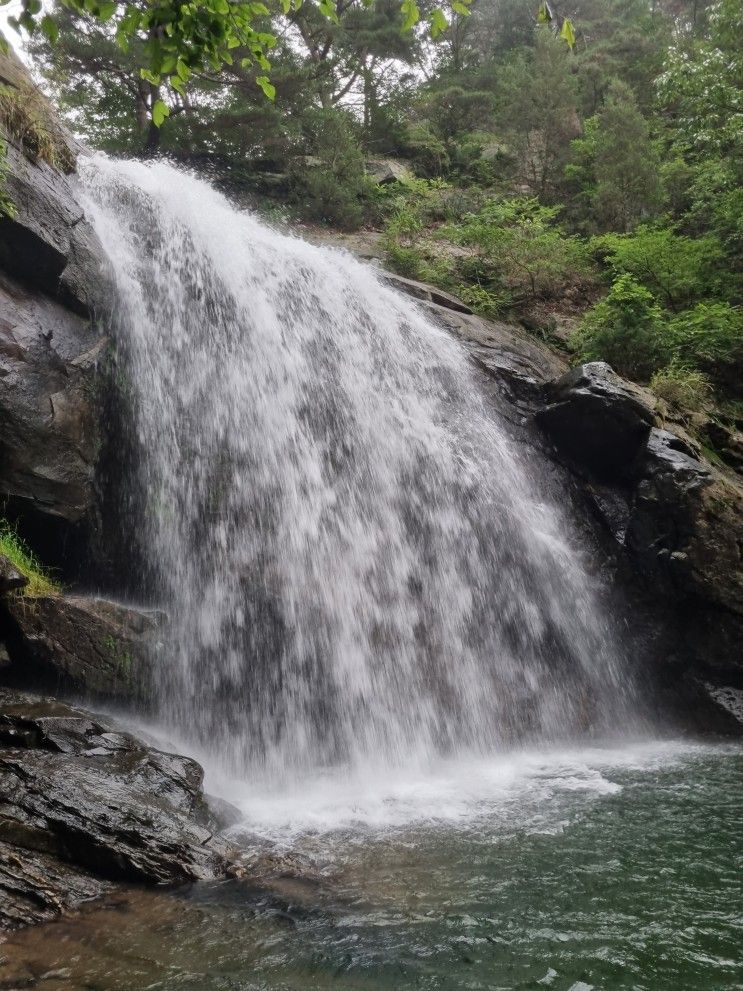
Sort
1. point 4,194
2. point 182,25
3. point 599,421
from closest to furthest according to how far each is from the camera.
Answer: point 182,25 → point 4,194 → point 599,421

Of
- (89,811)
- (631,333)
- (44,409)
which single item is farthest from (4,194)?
(631,333)

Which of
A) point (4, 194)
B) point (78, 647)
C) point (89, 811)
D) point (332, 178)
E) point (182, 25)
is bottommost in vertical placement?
point (89, 811)

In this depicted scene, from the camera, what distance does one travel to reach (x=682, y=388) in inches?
454

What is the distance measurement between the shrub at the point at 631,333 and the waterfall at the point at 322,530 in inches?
116

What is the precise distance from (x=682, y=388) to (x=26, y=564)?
408 inches

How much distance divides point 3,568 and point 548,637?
6.57 metres

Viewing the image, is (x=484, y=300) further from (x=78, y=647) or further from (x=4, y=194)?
(x=78, y=647)

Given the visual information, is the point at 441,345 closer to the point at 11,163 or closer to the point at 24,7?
the point at 11,163

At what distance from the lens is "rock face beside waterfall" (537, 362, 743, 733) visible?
8.85 m

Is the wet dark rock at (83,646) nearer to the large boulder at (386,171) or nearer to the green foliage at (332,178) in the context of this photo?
the green foliage at (332,178)

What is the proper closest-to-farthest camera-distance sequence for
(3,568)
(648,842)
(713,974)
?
(713,974), (648,842), (3,568)

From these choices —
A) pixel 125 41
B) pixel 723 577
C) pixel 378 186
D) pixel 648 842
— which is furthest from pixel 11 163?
pixel 378 186

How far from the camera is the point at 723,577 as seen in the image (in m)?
8.89

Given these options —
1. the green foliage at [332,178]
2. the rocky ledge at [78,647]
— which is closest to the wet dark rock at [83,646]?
the rocky ledge at [78,647]
